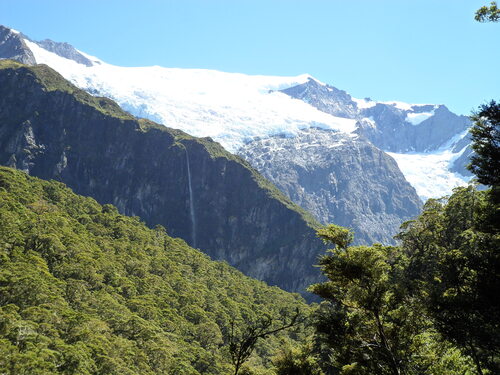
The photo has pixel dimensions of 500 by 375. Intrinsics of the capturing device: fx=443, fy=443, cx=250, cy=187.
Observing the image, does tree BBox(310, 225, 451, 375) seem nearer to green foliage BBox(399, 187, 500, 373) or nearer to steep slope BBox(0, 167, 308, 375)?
green foliage BBox(399, 187, 500, 373)

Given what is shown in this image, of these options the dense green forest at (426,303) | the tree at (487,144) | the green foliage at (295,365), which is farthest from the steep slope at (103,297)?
the tree at (487,144)

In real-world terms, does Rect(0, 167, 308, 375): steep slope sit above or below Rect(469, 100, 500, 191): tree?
below

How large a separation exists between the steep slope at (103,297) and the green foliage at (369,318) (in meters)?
18.6

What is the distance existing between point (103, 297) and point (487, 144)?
96.6 meters

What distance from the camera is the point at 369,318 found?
28.8 metres

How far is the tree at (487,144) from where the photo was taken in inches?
1091

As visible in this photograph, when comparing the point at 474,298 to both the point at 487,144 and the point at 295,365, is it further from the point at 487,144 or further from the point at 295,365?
the point at 295,365

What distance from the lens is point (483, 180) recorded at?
2961 centimetres

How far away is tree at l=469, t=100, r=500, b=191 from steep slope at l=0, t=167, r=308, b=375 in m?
26.3

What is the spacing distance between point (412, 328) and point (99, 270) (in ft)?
359

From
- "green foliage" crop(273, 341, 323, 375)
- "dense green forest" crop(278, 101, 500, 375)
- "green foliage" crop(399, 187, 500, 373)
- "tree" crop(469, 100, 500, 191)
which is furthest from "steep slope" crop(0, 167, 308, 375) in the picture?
"tree" crop(469, 100, 500, 191)

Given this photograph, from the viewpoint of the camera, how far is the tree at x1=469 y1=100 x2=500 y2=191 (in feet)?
90.9

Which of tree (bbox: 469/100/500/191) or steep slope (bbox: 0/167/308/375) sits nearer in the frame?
tree (bbox: 469/100/500/191)

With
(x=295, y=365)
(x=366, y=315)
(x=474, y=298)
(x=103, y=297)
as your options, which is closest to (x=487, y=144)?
(x=474, y=298)
